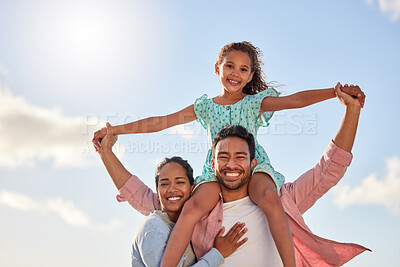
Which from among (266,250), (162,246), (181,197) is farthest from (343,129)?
(162,246)

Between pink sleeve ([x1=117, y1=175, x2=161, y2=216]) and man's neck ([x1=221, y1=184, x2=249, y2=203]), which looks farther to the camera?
pink sleeve ([x1=117, y1=175, x2=161, y2=216])

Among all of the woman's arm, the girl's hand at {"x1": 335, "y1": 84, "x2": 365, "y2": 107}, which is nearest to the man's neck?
the girl's hand at {"x1": 335, "y1": 84, "x2": 365, "y2": 107}

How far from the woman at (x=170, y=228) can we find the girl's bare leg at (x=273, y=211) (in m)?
0.30

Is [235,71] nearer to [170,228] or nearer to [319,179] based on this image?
[319,179]

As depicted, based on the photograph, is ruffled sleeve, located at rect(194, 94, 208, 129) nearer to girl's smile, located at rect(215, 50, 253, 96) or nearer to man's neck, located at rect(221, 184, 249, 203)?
girl's smile, located at rect(215, 50, 253, 96)

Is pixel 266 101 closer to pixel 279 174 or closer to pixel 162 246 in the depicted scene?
pixel 279 174

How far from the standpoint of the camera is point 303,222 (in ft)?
13.7

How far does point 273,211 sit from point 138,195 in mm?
1806

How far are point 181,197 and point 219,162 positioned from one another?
461mm

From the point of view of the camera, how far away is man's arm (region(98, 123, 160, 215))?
491cm

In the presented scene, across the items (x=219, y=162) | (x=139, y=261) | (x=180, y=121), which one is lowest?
(x=139, y=261)

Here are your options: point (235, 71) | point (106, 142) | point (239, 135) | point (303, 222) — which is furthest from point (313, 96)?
point (106, 142)

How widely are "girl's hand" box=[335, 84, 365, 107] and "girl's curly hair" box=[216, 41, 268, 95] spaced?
3.37 ft

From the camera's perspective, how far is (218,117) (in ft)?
14.8
